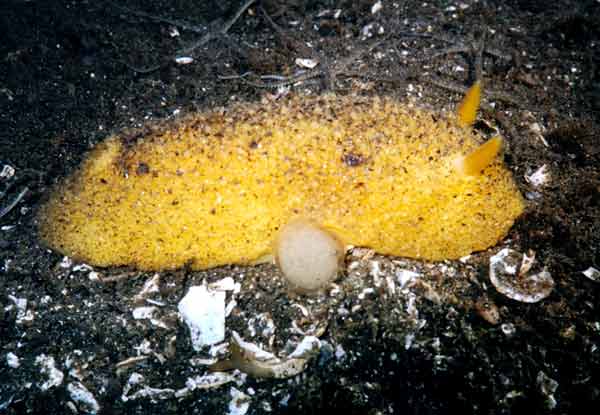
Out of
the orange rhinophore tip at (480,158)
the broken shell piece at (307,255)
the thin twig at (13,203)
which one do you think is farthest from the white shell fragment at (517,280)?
the thin twig at (13,203)

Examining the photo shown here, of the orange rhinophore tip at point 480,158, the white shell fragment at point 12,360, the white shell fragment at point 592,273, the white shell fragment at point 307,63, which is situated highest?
the white shell fragment at point 307,63

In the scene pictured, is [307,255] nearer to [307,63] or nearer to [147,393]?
[147,393]

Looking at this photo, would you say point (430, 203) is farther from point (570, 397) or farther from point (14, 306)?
point (14, 306)

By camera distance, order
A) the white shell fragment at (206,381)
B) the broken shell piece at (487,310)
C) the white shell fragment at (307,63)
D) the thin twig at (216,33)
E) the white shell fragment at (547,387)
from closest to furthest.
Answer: the white shell fragment at (547,387) < the white shell fragment at (206,381) < the broken shell piece at (487,310) < the white shell fragment at (307,63) < the thin twig at (216,33)

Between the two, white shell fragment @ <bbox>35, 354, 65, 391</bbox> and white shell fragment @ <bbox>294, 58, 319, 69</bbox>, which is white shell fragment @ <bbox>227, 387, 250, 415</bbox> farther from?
white shell fragment @ <bbox>294, 58, 319, 69</bbox>

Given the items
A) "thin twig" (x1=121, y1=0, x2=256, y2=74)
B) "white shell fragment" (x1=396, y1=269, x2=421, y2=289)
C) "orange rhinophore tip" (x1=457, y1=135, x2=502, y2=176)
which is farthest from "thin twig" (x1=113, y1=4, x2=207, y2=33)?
"white shell fragment" (x1=396, y1=269, x2=421, y2=289)

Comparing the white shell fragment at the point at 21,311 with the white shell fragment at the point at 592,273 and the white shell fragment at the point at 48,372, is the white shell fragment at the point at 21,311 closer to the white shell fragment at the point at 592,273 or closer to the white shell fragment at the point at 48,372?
the white shell fragment at the point at 48,372

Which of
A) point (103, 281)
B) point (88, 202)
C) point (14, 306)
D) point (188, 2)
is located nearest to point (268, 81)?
point (188, 2)

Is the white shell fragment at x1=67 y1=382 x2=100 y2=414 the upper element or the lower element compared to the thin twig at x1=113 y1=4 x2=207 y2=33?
lower

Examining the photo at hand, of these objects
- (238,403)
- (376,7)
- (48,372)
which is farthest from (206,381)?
(376,7)
